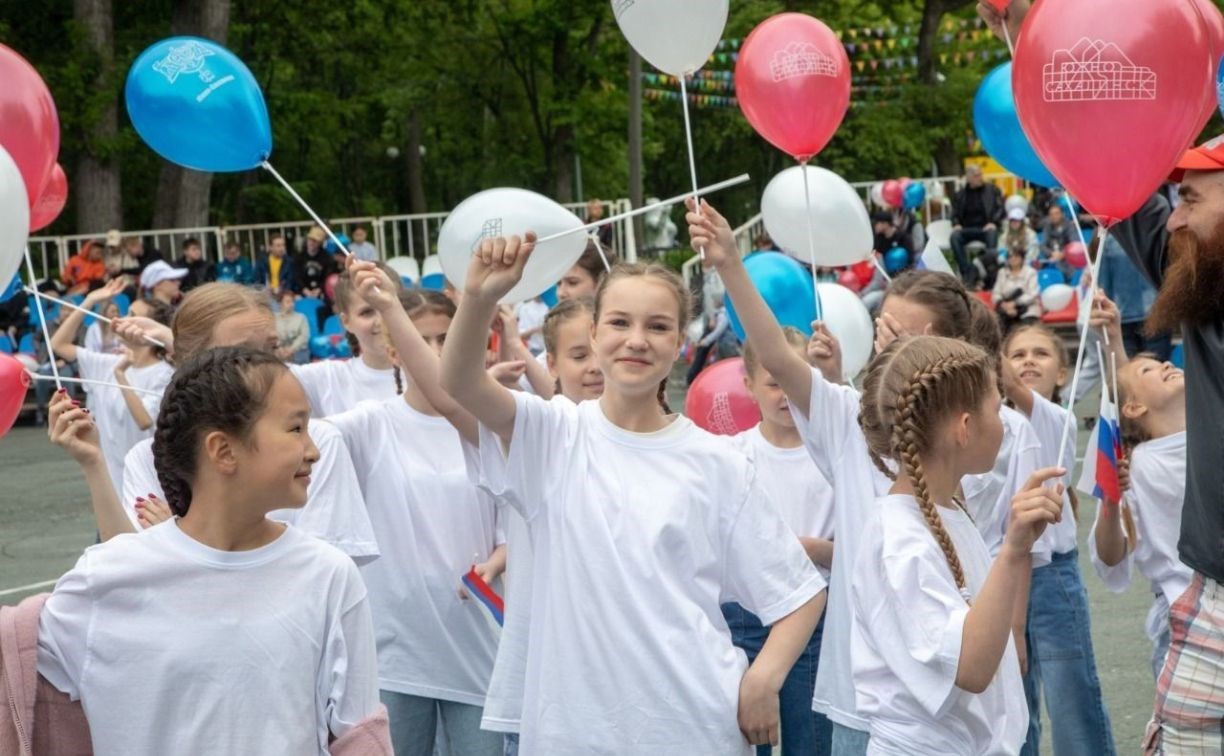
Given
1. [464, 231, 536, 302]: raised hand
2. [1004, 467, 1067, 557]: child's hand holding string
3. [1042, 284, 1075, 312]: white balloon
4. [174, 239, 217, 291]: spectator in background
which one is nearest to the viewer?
[1004, 467, 1067, 557]: child's hand holding string

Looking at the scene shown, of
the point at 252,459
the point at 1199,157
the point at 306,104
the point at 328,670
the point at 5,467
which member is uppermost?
the point at 306,104

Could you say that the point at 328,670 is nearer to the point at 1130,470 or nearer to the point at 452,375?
the point at 452,375

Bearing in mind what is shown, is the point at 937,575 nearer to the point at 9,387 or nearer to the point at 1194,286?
the point at 1194,286

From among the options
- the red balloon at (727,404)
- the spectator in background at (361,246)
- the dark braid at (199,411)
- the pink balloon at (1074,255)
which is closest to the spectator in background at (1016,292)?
the pink balloon at (1074,255)

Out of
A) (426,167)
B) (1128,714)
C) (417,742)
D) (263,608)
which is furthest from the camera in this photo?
(426,167)

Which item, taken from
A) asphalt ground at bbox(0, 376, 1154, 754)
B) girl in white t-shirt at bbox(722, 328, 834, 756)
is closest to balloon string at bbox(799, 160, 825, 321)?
girl in white t-shirt at bbox(722, 328, 834, 756)

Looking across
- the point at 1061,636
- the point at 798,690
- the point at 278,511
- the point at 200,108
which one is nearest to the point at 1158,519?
the point at 1061,636

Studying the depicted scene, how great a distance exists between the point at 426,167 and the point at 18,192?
3987cm

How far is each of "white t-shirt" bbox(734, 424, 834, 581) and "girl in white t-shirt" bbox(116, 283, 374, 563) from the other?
48.3 inches

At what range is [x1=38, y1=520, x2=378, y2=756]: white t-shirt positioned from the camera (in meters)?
3.01

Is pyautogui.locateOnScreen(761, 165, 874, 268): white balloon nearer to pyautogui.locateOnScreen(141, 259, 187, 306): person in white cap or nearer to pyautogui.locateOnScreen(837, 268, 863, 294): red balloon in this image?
pyautogui.locateOnScreen(141, 259, 187, 306): person in white cap

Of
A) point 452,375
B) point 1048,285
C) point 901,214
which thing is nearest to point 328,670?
point 452,375

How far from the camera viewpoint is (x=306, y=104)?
31.2 meters

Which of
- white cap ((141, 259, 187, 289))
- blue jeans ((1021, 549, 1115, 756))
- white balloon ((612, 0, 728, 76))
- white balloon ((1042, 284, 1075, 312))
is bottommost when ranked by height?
blue jeans ((1021, 549, 1115, 756))
